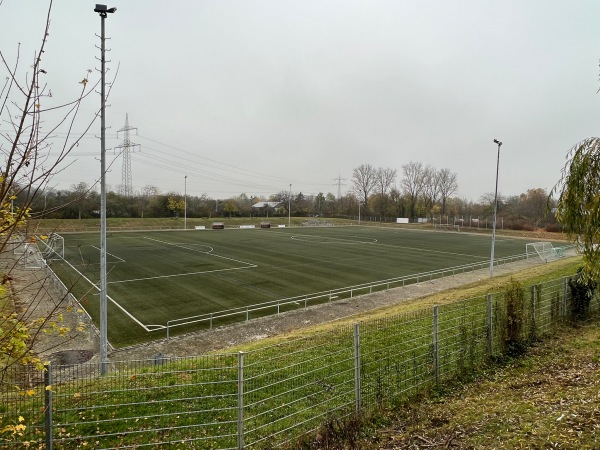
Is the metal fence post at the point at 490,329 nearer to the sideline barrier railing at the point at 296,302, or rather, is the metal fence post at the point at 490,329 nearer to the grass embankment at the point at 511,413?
the grass embankment at the point at 511,413

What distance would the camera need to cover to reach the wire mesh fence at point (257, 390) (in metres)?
6.17

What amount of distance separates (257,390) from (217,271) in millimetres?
23652

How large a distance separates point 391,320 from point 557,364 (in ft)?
13.9

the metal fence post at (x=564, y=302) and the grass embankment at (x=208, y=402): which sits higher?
the metal fence post at (x=564, y=302)

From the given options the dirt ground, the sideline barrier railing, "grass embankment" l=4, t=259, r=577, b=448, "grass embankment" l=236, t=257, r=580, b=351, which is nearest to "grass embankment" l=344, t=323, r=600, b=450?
"grass embankment" l=4, t=259, r=577, b=448

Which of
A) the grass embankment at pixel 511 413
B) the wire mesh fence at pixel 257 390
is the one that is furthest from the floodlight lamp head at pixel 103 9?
the grass embankment at pixel 511 413

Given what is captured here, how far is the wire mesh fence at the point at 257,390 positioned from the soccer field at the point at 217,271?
3.41 meters

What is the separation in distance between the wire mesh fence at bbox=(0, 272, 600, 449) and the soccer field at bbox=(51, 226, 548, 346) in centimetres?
341

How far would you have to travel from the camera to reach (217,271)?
3050 centimetres

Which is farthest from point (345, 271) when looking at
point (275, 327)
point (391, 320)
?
point (391, 320)

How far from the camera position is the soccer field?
20.1m

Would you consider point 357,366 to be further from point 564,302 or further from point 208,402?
point 564,302

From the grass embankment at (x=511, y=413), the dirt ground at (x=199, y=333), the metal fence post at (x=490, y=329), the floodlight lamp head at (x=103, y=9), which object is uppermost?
the floodlight lamp head at (x=103, y=9)

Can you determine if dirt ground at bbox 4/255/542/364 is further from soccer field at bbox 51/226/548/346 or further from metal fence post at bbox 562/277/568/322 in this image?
metal fence post at bbox 562/277/568/322
